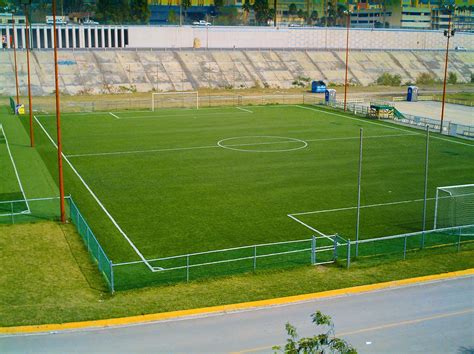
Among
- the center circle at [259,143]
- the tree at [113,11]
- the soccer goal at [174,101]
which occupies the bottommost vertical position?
the center circle at [259,143]

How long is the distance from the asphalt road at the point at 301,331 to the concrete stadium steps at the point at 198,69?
72863 millimetres

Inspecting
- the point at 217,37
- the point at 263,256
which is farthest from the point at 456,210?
the point at 217,37

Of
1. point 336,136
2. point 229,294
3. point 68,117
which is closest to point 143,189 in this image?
point 229,294

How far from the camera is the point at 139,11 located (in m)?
158

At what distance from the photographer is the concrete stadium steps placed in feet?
301

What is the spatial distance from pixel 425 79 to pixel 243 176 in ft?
277

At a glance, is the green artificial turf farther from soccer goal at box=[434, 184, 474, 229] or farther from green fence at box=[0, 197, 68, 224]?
green fence at box=[0, 197, 68, 224]

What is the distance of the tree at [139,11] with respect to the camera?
156750mm

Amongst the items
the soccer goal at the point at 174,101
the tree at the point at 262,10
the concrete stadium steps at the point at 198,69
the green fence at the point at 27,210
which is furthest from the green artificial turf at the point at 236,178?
the tree at the point at 262,10

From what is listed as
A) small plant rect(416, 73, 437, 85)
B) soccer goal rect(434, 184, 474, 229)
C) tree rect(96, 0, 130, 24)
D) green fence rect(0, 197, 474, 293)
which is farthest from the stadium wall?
soccer goal rect(434, 184, 474, 229)

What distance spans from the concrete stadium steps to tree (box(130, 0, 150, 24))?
55.2 metres

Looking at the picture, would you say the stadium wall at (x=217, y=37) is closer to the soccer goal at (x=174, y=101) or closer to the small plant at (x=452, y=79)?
the small plant at (x=452, y=79)

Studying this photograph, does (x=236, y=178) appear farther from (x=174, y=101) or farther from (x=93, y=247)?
(x=174, y=101)

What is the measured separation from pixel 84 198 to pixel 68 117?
108 feet
